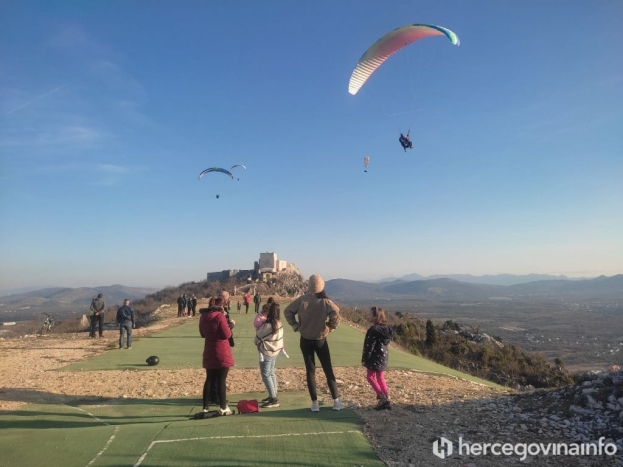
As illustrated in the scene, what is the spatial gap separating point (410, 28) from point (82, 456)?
15.2m

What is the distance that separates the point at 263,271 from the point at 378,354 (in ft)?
226

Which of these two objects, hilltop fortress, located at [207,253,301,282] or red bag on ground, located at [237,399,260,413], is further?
hilltop fortress, located at [207,253,301,282]

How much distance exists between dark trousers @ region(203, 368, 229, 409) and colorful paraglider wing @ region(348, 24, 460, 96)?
41.7 ft

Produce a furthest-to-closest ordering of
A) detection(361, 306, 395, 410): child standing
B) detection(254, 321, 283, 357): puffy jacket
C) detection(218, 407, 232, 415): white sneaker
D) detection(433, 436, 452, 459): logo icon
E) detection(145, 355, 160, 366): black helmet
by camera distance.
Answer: detection(145, 355, 160, 366): black helmet < detection(254, 321, 283, 357): puffy jacket < detection(361, 306, 395, 410): child standing < detection(218, 407, 232, 415): white sneaker < detection(433, 436, 452, 459): logo icon

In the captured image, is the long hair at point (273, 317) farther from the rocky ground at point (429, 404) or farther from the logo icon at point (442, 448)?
the logo icon at point (442, 448)

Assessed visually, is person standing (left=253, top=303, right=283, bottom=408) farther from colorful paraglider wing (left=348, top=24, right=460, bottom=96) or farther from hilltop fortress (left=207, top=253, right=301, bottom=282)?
hilltop fortress (left=207, top=253, right=301, bottom=282)

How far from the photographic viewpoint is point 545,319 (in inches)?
4737

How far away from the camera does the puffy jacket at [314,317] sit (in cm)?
623

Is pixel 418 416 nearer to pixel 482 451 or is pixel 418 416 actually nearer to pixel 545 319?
pixel 482 451

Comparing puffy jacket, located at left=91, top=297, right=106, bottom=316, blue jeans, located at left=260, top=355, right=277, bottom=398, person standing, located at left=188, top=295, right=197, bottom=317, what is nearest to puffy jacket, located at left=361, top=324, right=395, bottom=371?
blue jeans, located at left=260, top=355, right=277, bottom=398

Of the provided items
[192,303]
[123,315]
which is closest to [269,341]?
[123,315]

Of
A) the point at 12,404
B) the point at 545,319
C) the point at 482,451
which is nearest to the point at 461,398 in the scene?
the point at 482,451

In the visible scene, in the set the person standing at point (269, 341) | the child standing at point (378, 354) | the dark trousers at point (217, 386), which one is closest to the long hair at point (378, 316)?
the child standing at point (378, 354)

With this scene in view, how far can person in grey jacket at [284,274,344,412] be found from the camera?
6238 mm
